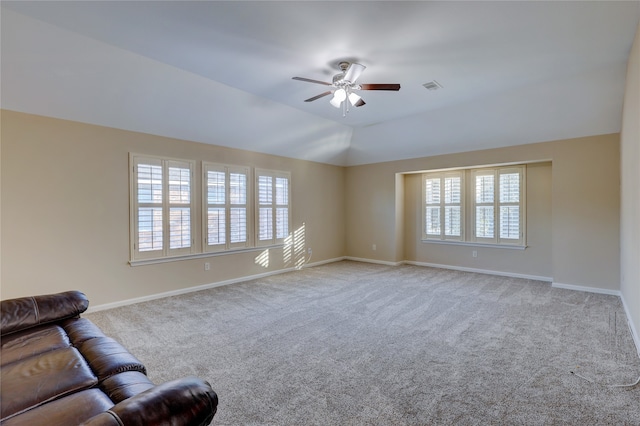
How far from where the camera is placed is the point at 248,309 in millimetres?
4078

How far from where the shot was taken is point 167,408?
1091 mm

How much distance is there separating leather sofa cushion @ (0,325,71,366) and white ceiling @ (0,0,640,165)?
2554 millimetres

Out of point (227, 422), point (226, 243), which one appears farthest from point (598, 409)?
point (226, 243)

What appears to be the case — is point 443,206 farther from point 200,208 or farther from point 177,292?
point 177,292

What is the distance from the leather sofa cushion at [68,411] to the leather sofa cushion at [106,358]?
0.60ft

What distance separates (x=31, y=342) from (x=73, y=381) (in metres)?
0.69

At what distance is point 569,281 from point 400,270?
2825mm

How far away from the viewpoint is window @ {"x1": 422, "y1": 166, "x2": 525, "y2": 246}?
5.78 m

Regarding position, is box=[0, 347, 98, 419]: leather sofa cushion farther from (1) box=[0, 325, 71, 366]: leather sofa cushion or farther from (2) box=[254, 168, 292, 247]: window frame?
(2) box=[254, 168, 292, 247]: window frame

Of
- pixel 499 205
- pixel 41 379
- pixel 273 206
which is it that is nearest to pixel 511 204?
pixel 499 205

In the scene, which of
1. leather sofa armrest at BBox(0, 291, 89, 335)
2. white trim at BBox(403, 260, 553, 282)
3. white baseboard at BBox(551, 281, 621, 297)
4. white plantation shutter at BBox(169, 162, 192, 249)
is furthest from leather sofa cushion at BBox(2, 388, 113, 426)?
white trim at BBox(403, 260, 553, 282)

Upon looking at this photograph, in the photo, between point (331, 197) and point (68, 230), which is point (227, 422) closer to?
point (68, 230)

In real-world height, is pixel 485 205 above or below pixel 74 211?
above

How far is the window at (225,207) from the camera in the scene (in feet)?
16.9
